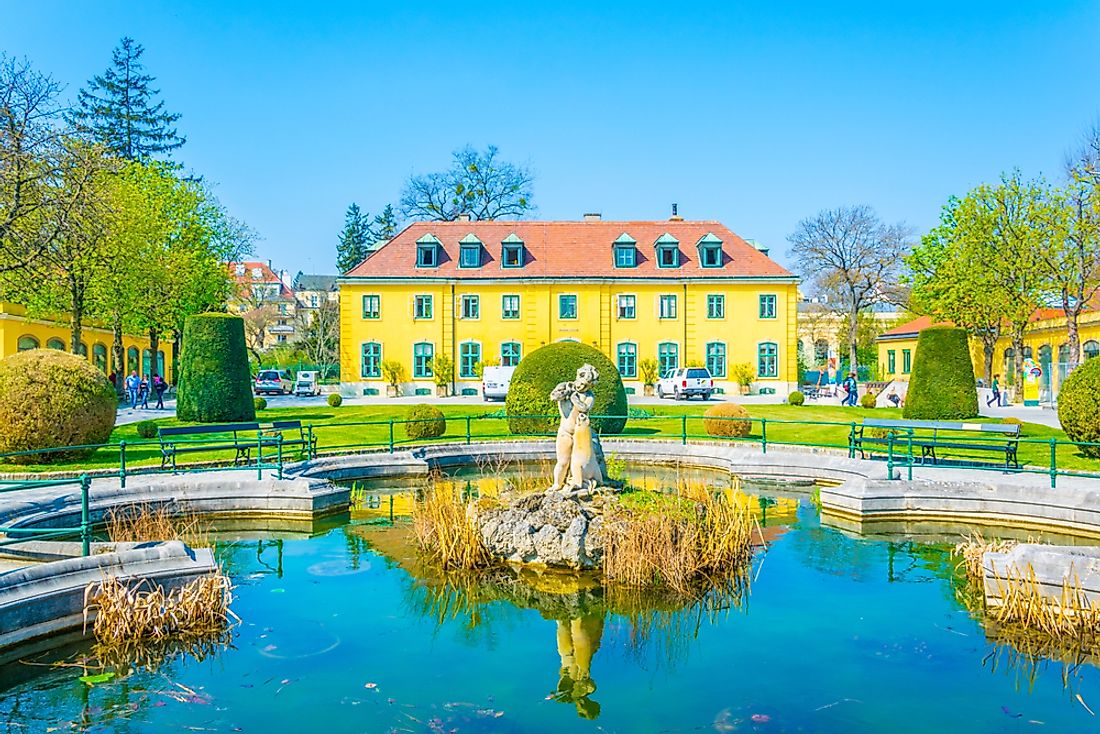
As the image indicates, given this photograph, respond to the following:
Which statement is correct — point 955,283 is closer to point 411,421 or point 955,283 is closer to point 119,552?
point 411,421

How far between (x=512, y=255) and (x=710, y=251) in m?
9.96

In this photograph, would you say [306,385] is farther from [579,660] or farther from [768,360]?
[579,660]

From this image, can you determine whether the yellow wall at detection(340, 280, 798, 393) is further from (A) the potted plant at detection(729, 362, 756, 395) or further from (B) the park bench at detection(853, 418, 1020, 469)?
(B) the park bench at detection(853, 418, 1020, 469)


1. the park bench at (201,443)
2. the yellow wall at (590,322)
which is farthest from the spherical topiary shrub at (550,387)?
the yellow wall at (590,322)

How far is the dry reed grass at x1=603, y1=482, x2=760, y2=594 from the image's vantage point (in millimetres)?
8906

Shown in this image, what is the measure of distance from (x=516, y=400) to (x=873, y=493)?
10292mm

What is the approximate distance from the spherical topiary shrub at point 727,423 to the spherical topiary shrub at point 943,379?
18.4ft

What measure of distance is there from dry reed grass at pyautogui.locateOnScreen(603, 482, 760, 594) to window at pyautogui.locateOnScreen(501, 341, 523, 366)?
103 feet

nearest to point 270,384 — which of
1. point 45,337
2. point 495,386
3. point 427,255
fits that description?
point 45,337

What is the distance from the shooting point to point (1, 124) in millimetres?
19781

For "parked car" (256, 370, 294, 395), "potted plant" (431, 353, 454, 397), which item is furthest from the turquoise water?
"parked car" (256, 370, 294, 395)

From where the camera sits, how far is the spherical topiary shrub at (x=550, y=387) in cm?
2061

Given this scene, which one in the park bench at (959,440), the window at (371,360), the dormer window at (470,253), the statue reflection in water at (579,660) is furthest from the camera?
the dormer window at (470,253)

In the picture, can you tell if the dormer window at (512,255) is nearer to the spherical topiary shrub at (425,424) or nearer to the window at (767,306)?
the window at (767,306)
